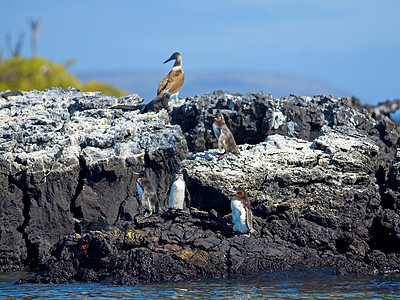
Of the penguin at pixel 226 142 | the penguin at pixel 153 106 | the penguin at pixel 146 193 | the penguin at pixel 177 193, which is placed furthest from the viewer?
the penguin at pixel 153 106

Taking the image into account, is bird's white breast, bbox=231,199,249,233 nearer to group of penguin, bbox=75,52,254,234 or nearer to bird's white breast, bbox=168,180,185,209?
group of penguin, bbox=75,52,254,234

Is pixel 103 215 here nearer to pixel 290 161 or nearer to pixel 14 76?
pixel 290 161

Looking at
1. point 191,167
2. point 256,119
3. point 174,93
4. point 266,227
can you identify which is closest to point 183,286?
point 266,227

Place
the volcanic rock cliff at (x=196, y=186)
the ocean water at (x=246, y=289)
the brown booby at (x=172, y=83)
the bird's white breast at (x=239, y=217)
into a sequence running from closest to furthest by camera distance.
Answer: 1. the ocean water at (x=246, y=289)
2. the volcanic rock cliff at (x=196, y=186)
3. the bird's white breast at (x=239, y=217)
4. the brown booby at (x=172, y=83)

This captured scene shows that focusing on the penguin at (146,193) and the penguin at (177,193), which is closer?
the penguin at (177,193)

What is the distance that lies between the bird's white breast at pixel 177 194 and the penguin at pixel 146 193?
0.50m

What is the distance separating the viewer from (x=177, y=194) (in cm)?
1270

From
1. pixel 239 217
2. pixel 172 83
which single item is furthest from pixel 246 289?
pixel 172 83

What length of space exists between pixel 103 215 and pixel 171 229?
268 centimetres

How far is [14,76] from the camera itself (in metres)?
36.1

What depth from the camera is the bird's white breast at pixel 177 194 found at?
1270 cm

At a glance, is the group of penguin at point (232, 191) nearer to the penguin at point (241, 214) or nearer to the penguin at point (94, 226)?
the penguin at point (241, 214)

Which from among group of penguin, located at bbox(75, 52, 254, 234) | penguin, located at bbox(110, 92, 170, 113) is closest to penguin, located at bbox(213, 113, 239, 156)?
group of penguin, located at bbox(75, 52, 254, 234)

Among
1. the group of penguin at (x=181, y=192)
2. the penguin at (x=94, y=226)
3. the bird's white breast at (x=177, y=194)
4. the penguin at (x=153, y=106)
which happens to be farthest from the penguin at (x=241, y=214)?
the penguin at (x=153, y=106)
